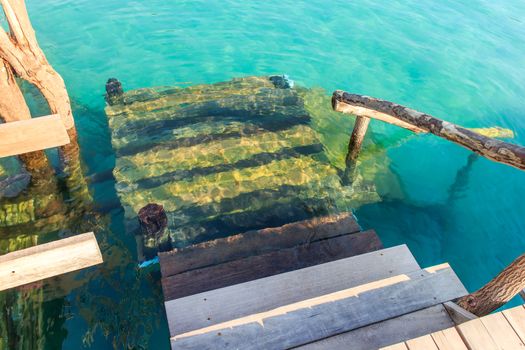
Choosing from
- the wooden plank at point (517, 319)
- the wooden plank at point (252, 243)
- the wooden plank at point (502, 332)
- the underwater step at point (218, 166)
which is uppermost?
the wooden plank at point (517, 319)

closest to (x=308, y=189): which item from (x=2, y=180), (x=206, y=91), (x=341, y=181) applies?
(x=341, y=181)

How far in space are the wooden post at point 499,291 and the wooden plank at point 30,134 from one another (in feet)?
15.0

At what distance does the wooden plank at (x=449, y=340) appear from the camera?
2855 millimetres

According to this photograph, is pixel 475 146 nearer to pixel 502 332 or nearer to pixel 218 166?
pixel 502 332

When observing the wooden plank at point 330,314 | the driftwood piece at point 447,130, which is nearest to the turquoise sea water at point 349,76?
the wooden plank at point 330,314

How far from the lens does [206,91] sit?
9.32m

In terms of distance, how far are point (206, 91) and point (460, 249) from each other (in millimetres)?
6891

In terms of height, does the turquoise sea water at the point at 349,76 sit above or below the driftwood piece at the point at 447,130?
below

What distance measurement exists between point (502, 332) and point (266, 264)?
2527 mm

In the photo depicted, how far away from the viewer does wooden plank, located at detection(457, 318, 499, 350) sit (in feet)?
9.36


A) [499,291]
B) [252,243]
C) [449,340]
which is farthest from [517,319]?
[252,243]

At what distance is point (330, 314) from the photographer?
137 inches

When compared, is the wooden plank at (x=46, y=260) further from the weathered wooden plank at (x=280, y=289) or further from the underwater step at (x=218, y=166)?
the underwater step at (x=218, y=166)

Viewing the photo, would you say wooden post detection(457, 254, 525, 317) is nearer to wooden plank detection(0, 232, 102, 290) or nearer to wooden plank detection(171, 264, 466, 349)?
wooden plank detection(171, 264, 466, 349)
